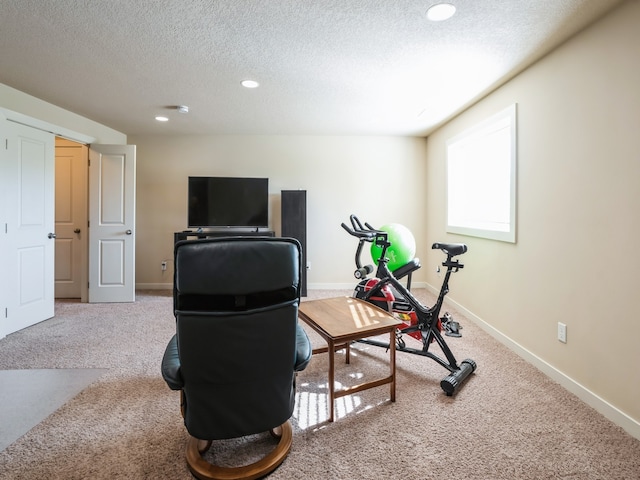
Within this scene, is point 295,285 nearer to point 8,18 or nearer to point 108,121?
point 8,18

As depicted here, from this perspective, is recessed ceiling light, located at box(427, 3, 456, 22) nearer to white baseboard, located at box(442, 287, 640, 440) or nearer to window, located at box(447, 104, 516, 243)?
window, located at box(447, 104, 516, 243)

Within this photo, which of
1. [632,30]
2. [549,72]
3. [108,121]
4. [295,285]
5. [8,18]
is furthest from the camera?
[108,121]

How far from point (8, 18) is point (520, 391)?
409cm

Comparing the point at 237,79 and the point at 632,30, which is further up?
the point at 237,79

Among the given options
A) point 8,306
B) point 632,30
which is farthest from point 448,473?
point 8,306

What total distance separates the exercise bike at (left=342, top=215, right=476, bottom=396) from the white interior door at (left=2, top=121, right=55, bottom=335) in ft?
11.2

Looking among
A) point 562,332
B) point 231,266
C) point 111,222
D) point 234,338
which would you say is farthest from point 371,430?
point 111,222

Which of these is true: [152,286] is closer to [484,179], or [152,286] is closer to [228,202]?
[228,202]

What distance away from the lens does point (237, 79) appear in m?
2.93

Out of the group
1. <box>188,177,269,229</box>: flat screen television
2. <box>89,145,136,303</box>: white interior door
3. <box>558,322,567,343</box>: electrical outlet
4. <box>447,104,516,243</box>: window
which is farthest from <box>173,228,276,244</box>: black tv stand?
<box>558,322,567,343</box>: electrical outlet

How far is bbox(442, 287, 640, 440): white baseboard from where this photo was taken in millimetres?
1715

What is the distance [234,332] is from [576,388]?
7.36 ft

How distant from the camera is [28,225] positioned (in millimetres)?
3344

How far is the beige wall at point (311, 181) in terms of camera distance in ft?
16.2
